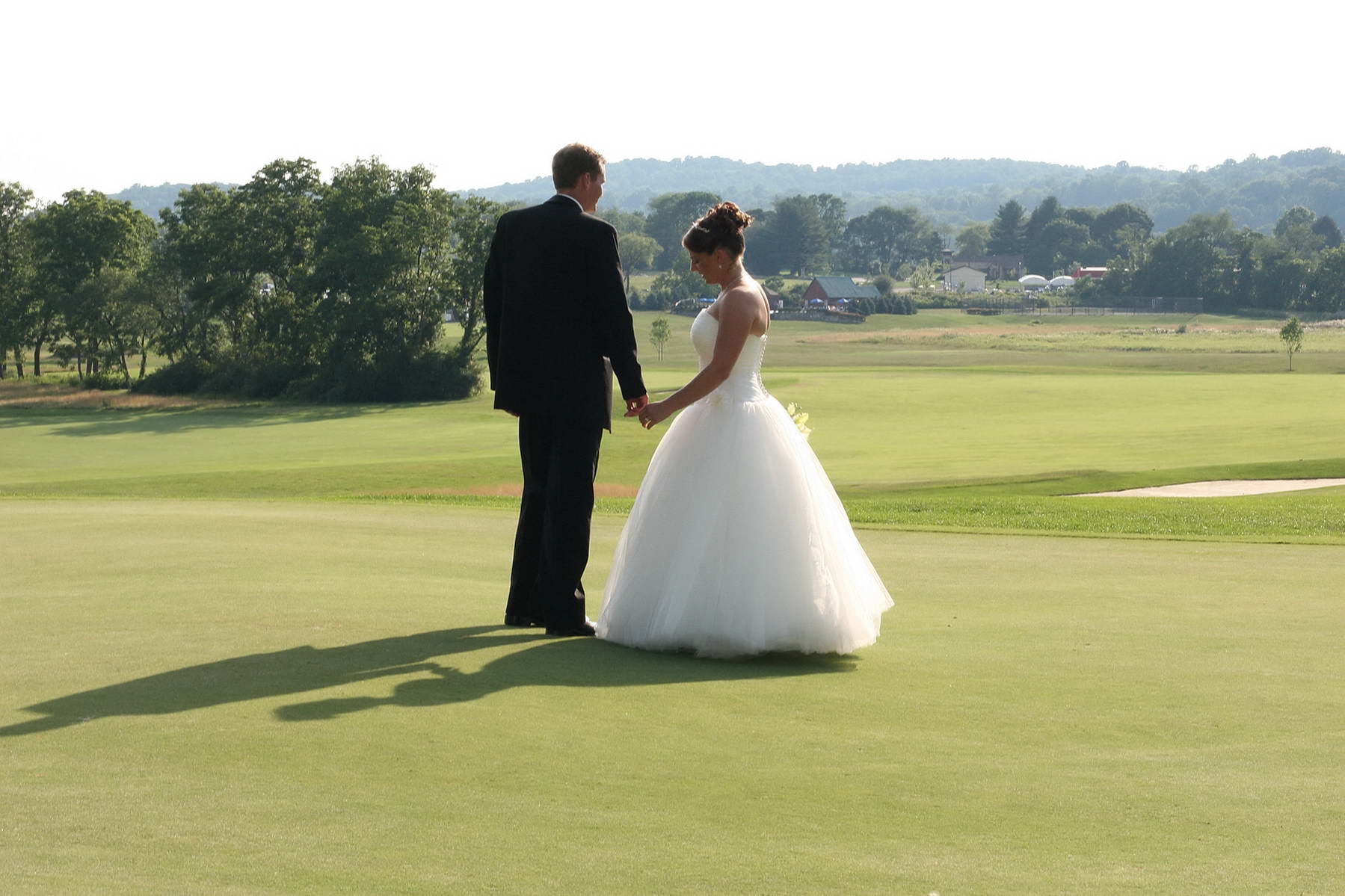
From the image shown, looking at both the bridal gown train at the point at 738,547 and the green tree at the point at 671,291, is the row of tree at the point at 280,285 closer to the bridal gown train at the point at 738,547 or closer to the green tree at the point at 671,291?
the bridal gown train at the point at 738,547

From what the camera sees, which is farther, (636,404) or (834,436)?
(834,436)

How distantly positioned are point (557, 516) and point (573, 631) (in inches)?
24.4

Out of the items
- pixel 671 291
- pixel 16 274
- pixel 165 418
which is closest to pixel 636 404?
pixel 165 418

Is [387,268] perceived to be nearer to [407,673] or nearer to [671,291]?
[407,673]

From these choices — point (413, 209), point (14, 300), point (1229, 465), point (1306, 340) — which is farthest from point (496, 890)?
point (1306, 340)

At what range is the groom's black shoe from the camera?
760cm

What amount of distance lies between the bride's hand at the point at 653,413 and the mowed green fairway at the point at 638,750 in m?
1.21

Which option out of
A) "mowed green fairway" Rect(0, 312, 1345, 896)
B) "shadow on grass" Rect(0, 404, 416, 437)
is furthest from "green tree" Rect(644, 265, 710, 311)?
"mowed green fairway" Rect(0, 312, 1345, 896)

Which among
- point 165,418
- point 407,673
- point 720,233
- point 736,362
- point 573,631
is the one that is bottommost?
point 165,418

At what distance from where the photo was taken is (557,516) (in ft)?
25.3

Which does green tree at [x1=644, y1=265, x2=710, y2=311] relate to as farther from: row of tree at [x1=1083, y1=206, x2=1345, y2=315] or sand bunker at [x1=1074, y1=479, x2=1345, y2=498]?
sand bunker at [x1=1074, y1=479, x2=1345, y2=498]

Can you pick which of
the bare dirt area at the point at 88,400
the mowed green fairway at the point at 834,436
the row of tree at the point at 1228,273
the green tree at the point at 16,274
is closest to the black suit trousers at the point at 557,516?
the mowed green fairway at the point at 834,436

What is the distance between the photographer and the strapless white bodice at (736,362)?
7.61 meters

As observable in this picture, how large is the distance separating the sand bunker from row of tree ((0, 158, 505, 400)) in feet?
177
